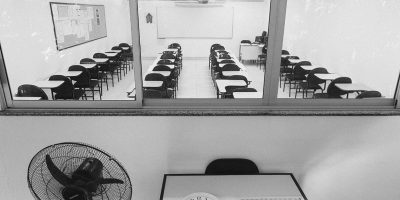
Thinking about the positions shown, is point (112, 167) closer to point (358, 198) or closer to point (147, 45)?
point (358, 198)

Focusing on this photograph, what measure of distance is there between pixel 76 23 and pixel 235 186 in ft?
20.6

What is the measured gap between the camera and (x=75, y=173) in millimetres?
1428

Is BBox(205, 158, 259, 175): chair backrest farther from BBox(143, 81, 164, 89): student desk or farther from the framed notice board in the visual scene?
the framed notice board

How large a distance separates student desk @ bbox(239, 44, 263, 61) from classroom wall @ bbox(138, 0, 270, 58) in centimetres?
85

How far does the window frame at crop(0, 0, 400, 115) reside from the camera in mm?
2153

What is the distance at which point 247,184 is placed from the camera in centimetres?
200

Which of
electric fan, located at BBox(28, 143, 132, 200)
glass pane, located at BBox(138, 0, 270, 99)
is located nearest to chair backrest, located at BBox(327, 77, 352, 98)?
electric fan, located at BBox(28, 143, 132, 200)

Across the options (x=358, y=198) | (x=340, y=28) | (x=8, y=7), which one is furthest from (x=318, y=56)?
(x=8, y=7)

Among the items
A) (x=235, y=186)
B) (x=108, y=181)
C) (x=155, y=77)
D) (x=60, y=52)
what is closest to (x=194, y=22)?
(x=60, y=52)

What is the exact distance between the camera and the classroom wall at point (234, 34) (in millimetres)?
10750

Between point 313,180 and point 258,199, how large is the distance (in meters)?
0.78

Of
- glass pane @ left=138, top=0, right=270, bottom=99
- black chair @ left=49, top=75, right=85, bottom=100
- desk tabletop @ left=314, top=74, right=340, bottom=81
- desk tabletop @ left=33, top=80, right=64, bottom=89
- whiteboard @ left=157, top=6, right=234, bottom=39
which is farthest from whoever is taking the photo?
whiteboard @ left=157, top=6, right=234, bottom=39

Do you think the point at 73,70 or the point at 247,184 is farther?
the point at 73,70

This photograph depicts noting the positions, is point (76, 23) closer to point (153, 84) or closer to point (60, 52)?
point (60, 52)
